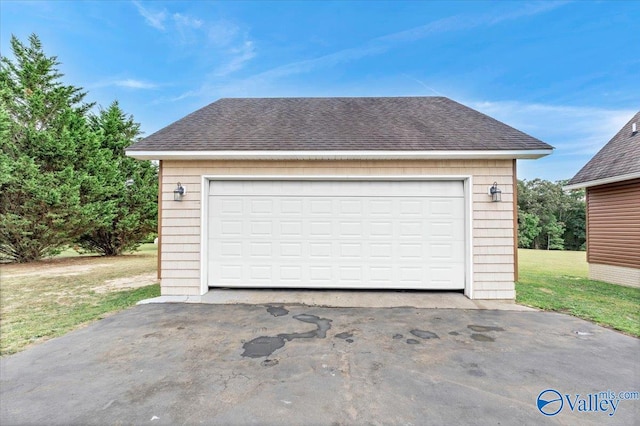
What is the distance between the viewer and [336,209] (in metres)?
5.79

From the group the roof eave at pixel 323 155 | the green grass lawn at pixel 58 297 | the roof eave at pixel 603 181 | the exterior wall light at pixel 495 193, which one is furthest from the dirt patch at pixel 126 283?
the roof eave at pixel 603 181

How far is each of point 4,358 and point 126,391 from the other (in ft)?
6.23

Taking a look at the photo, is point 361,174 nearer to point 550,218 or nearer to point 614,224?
point 614,224

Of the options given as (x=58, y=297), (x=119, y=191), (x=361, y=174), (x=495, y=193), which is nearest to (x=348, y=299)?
(x=361, y=174)

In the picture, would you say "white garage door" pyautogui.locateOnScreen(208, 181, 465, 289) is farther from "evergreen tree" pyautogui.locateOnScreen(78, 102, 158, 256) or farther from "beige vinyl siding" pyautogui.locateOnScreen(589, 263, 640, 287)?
"evergreen tree" pyautogui.locateOnScreen(78, 102, 158, 256)

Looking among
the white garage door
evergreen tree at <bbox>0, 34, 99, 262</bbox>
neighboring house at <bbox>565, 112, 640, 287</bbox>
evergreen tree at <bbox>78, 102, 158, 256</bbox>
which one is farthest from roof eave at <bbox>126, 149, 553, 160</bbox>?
evergreen tree at <bbox>78, 102, 158, 256</bbox>

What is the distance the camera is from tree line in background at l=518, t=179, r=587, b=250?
91.5 feet

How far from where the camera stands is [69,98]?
12227 mm

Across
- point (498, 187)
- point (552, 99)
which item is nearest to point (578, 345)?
point (498, 187)

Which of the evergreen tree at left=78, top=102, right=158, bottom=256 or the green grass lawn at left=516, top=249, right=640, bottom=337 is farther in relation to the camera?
the evergreen tree at left=78, top=102, right=158, bottom=256

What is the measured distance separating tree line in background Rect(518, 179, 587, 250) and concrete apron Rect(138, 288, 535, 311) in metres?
28.3

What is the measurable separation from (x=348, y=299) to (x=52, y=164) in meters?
12.9

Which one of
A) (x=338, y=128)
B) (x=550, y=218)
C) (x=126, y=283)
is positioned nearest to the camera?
(x=338, y=128)

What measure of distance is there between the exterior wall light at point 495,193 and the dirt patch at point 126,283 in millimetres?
8178
